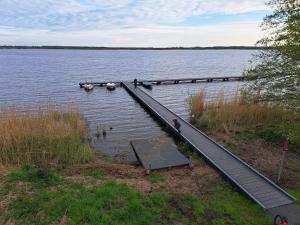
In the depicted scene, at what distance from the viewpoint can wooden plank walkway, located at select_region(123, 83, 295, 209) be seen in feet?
28.2

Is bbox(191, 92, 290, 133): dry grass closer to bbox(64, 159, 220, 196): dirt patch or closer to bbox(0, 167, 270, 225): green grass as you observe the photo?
bbox(64, 159, 220, 196): dirt patch

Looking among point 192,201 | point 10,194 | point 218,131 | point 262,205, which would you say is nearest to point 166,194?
point 192,201

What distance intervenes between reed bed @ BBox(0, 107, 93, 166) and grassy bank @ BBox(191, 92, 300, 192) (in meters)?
7.42

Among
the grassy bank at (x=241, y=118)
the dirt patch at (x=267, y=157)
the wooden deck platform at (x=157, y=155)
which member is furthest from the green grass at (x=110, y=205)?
the grassy bank at (x=241, y=118)

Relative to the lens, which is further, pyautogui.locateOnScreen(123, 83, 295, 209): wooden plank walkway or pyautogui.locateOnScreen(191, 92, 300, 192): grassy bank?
pyautogui.locateOnScreen(191, 92, 300, 192): grassy bank

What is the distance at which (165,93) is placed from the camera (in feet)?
112

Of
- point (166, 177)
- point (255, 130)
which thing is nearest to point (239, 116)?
point (255, 130)

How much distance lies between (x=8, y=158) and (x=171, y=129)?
32.5ft

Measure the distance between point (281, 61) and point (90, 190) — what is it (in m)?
9.93

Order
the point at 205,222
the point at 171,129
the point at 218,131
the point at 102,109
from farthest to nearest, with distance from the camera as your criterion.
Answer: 1. the point at 102,109
2. the point at 171,129
3. the point at 218,131
4. the point at 205,222

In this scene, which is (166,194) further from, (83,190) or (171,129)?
(171,129)

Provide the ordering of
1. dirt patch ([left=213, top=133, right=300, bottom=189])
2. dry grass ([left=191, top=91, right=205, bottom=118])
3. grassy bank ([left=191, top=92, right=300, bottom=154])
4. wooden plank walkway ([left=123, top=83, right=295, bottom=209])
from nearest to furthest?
wooden plank walkway ([left=123, top=83, right=295, bottom=209]) → dirt patch ([left=213, top=133, right=300, bottom=189]) → grassy bank ([left=191, top=92, right=300, bottom=154]) → dry grass ([left=191, top=91, right=205, bottom=118])

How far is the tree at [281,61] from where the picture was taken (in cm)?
1129

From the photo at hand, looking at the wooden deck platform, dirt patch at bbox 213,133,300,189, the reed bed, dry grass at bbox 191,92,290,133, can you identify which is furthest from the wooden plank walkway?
the reed bed
